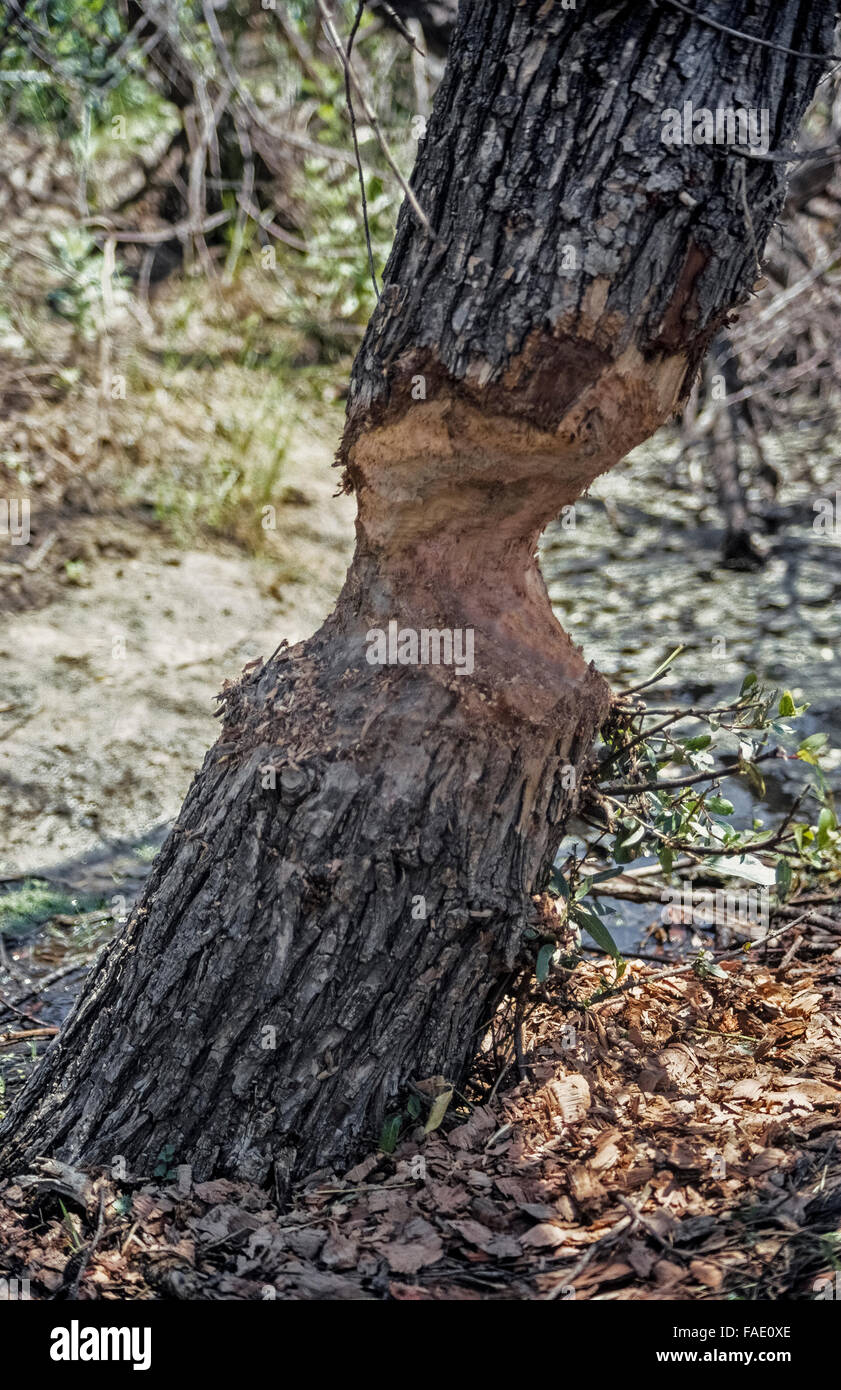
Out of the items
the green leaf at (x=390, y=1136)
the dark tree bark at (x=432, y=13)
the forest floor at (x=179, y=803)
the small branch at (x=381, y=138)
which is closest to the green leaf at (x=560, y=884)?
the forest floor at (x=179, y=803)

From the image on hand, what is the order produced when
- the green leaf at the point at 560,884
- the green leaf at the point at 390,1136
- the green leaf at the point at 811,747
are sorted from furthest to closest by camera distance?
the green leaf at the point at 811,747, the green leaf at the point at 560,884, the green leaf at the point at 390,1136

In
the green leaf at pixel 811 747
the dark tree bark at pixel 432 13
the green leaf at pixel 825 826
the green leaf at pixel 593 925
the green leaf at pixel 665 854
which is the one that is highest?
the dark tree bark at pixel 432 13

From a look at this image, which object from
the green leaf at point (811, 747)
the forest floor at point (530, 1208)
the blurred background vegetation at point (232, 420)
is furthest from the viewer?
the blurred background vegetation at point (232, 420)

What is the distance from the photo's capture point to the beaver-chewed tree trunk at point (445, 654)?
67.2 inches

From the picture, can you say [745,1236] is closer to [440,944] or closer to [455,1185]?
[455,1185]

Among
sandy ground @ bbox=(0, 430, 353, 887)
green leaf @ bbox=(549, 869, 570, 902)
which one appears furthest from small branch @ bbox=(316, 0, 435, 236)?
sandy ground @ bbox=(0, 430, 353, 887)

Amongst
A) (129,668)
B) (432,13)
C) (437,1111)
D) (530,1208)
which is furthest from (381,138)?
(432,13)

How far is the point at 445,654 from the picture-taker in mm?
2029

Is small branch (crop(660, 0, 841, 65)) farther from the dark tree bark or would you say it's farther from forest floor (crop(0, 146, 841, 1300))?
the dark tree bark

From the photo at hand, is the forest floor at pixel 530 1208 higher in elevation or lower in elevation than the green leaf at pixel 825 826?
lower

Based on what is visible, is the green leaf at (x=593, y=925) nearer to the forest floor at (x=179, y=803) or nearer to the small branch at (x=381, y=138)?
the forest floor at (x=179, y=803)

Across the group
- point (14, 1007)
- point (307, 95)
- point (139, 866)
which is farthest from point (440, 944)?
point (307, 95)

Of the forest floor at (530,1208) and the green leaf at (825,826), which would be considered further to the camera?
the green leaf at (825,826)

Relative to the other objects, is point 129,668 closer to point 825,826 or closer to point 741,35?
point 825,826
